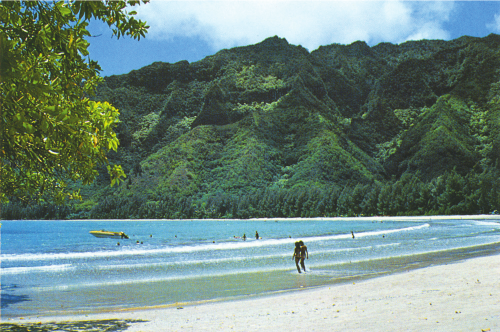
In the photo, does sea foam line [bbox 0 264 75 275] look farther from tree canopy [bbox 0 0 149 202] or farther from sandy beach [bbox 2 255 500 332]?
tree canopy [bbox 0 0 149 202]

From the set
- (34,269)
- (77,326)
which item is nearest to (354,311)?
(77,326)

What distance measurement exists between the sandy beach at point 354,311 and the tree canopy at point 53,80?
5317mm

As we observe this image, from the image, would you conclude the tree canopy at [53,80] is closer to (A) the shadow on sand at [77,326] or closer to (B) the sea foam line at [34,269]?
(A) the shadow on sand at [77,326]

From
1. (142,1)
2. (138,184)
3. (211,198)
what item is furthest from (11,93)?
(138,184)

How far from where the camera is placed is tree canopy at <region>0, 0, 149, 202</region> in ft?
17.1

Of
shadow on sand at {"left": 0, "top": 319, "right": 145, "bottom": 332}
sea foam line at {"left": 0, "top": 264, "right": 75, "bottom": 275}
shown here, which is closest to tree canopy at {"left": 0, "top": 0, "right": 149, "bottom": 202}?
shadow on sand at {"left": 0, "top": 319, "right": 145, "bottom": 332}

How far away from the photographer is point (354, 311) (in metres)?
11.5

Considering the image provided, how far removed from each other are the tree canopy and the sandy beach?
5317 millimetres

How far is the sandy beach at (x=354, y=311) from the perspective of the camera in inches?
383

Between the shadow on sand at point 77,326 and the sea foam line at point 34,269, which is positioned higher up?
the shadow on sand at point 77,326

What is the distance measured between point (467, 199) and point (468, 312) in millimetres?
104793

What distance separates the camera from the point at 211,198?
6969 inches

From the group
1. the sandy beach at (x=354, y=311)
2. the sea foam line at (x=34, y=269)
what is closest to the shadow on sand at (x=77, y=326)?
the sandy beach at (x=354, y=311)

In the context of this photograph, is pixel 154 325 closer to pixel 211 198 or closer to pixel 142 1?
pixel 142 1
